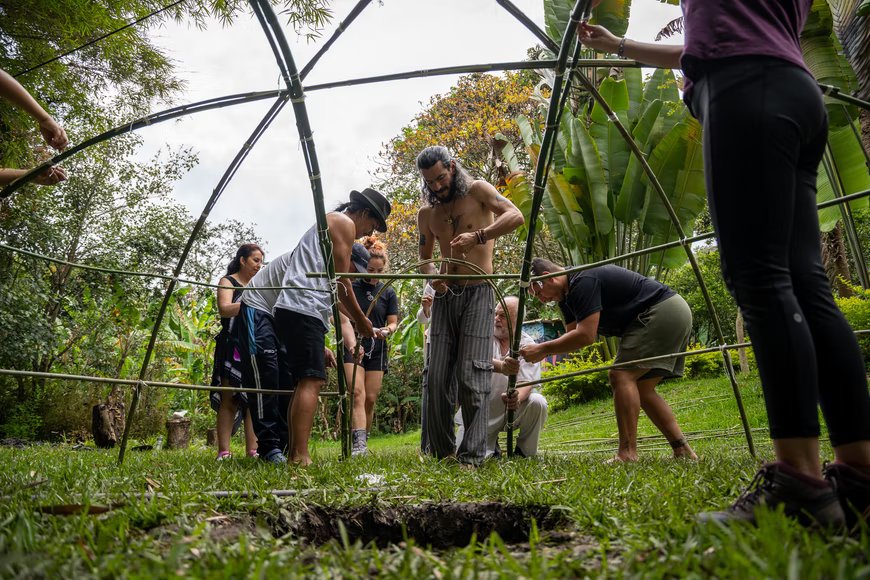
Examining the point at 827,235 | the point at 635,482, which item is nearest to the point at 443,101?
the point at 827,235

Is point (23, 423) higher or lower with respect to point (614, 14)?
lower

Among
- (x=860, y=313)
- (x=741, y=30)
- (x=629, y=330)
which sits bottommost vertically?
(x=629, y=330)

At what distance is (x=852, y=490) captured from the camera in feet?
4.24

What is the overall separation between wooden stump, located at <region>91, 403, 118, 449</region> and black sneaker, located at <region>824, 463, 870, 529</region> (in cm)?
773

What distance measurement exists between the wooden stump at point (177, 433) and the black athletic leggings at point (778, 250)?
283 inches

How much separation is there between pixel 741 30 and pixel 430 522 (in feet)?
5.31

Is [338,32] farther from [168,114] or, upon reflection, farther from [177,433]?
[177,433]

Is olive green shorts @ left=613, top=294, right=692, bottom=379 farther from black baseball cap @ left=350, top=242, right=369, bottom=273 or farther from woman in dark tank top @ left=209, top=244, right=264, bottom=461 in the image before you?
woman in dark tank top @ left=209, top=244, right=264, bottom=461

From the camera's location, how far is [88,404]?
28.5ft

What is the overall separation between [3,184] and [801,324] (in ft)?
10.5

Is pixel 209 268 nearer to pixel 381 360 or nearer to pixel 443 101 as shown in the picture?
pixel 443 101

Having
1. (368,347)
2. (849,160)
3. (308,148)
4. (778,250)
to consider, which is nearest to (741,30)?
(778,250)

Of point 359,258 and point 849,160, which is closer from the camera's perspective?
point 359,258

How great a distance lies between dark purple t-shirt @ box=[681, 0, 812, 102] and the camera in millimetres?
1404
